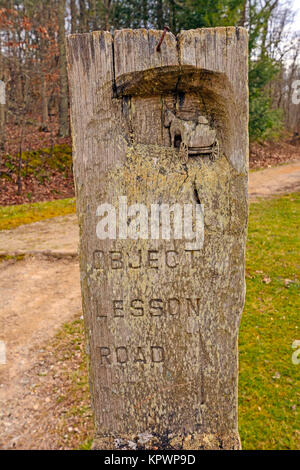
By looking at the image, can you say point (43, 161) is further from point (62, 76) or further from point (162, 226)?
point (162, 226)

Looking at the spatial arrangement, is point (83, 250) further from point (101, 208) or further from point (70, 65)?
point (70, 65)

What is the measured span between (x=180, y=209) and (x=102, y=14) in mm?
16843

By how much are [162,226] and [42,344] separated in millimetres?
3047

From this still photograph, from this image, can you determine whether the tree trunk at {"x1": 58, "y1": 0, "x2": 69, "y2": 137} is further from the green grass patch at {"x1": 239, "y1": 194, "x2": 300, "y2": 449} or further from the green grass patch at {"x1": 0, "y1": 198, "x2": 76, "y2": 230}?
the green grass patch at {"x1": 239, "y1": 194, "x2": 300, "y2": 449}

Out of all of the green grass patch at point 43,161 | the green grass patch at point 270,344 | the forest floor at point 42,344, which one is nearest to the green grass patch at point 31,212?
the forest floor at point 42,344

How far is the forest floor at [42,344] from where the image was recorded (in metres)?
3.38

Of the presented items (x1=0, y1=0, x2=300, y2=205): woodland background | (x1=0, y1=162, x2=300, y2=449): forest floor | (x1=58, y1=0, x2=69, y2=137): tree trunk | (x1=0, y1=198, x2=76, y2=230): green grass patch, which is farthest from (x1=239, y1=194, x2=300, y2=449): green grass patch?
(x1=58, y1=0, x2=69, y2=137): tree trunk

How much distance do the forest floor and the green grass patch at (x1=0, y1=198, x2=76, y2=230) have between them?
700mm

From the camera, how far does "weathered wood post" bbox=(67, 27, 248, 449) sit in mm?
2229

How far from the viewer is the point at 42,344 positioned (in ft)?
15.4

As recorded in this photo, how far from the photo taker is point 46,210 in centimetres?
1000

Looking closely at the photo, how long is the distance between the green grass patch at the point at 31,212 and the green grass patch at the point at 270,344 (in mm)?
5237

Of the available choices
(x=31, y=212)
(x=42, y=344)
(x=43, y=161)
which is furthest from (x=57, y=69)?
(x=42, y=344)

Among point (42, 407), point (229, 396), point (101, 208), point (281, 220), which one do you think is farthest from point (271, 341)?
point (281, 220)
